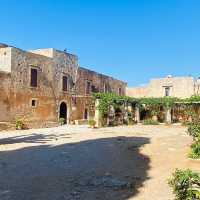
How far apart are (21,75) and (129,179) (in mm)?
19095

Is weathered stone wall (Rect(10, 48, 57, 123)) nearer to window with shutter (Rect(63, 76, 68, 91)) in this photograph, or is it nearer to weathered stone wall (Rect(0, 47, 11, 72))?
weathered stone wall (Rect(0, 47, 11, 72))

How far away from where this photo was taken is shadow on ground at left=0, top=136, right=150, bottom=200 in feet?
24.9

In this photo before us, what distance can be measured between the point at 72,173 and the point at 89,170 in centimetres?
62

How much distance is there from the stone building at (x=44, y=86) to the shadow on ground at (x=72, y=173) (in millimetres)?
11813

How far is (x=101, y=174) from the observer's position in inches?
372

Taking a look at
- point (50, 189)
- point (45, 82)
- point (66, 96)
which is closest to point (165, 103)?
point (66, 96)

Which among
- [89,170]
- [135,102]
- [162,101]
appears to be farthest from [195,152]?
[162,101]

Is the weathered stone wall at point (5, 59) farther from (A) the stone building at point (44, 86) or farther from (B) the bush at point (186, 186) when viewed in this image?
(B) the bush at point (186, 186)

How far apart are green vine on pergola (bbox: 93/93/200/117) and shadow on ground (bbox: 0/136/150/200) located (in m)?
15.7

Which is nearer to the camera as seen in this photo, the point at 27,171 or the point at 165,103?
the point at 27,171

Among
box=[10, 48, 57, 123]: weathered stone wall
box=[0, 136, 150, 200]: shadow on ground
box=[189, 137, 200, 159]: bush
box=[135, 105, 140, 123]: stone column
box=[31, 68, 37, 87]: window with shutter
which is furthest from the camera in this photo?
box=[135, 105, 140, 123]: stone column

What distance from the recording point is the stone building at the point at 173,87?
38844 millimetres

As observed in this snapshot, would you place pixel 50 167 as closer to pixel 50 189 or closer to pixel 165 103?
pixel 50 189

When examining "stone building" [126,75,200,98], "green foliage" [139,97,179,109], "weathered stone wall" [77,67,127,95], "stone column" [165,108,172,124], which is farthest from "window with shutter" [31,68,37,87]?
"stone building" [126,75,200,98]
